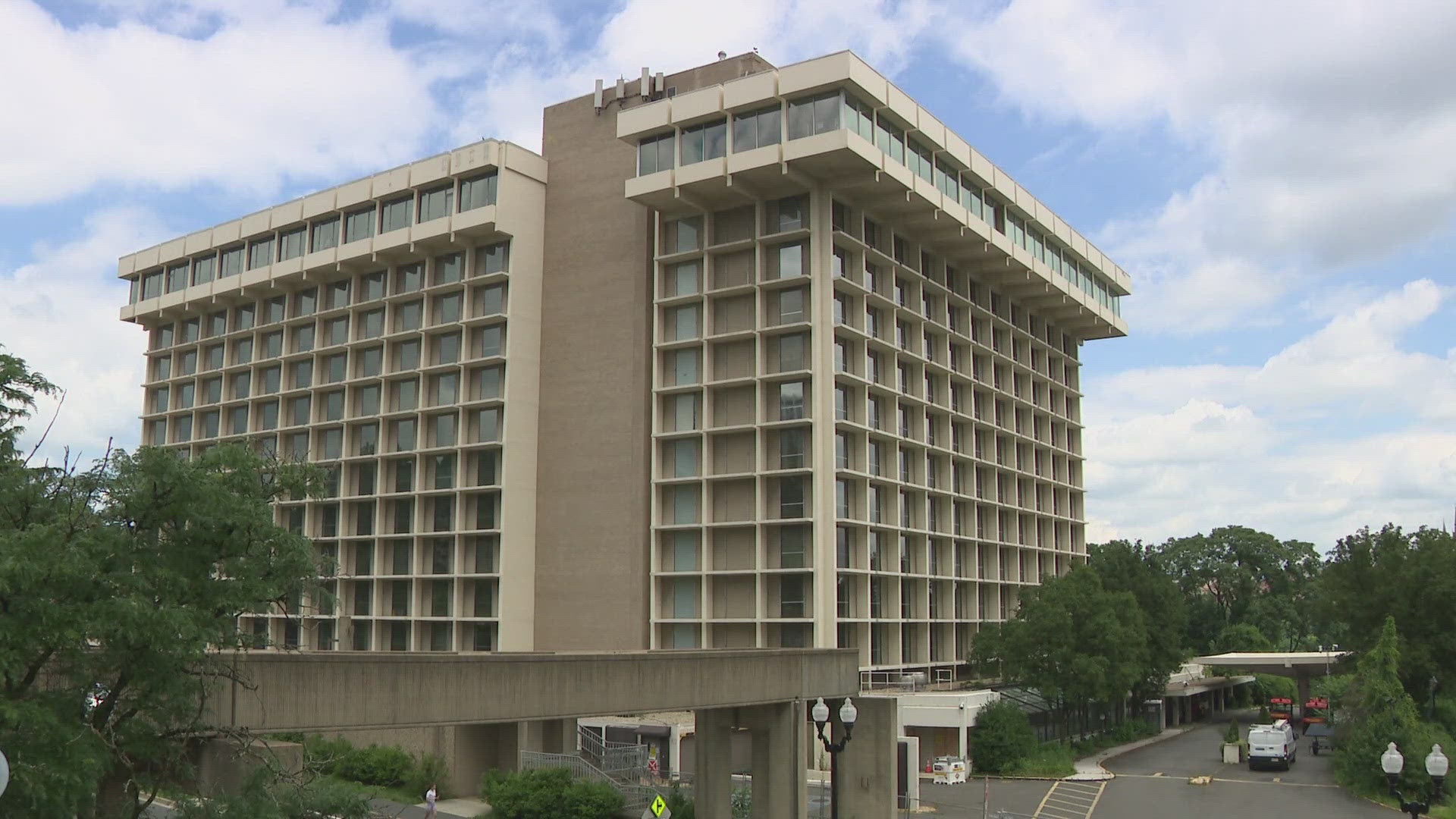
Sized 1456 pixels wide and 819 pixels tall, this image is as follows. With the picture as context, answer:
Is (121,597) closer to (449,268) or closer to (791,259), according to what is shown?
(791,259)

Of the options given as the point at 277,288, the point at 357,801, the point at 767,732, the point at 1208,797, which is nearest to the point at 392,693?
the point at 357,801

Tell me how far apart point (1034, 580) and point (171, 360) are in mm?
58036

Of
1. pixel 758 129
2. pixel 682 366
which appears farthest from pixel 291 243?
pixel 758 129

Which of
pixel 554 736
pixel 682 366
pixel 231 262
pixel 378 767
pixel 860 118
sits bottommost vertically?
pixel 378 767

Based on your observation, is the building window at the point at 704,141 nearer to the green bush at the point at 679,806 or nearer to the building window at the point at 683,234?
the building window at the point at 683,234

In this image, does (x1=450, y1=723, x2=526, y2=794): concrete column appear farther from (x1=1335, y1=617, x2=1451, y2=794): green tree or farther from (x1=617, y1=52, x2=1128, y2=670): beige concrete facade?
(x1=1335, y1=617, x2=1451, y2=794): green tree

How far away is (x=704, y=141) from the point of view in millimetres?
56312

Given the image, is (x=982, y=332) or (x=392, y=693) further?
(x=982, y=332)

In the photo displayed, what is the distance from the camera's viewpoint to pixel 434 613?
6469cm

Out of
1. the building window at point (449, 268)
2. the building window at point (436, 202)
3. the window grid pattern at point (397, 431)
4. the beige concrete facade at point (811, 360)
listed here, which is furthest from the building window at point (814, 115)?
the building window at point (449, 268)

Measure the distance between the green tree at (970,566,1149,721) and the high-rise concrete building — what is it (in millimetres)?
5358

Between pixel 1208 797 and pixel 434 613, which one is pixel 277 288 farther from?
pixel 1208 797

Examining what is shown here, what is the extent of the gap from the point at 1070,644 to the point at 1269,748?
917 cm

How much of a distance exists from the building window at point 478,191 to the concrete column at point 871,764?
3685cm
